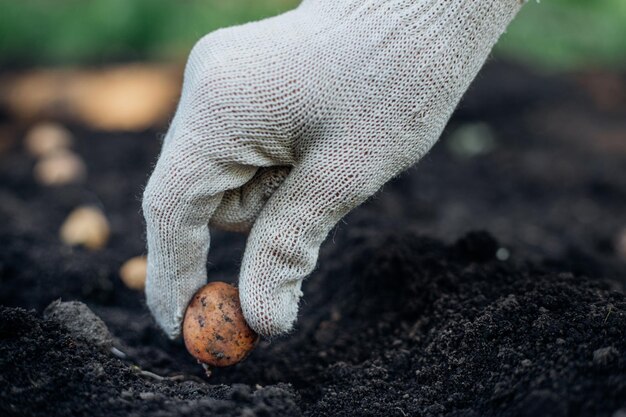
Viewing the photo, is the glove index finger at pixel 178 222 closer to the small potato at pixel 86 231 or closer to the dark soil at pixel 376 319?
the dark soil at pixel 376 319

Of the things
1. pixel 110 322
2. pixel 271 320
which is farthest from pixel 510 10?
pixel 110 322

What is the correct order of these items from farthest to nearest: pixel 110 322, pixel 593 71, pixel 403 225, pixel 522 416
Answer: pixel 593 71, pixel 403 225, pixel 110 322, pixel 522 416

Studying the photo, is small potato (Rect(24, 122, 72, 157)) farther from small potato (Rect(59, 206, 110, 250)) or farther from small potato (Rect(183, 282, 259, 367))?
small potato (Rect(183, 282, 259, 367))

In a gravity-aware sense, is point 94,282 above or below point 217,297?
below

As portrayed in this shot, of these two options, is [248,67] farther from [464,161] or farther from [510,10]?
[464,161]

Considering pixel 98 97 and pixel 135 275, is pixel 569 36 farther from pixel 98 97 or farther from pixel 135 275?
pixel 135 275

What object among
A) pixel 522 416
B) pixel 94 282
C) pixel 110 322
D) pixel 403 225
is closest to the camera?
pixel 522 416

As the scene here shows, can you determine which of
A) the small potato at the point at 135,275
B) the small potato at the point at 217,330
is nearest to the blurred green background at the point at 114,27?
the small potato at the point at 135,275

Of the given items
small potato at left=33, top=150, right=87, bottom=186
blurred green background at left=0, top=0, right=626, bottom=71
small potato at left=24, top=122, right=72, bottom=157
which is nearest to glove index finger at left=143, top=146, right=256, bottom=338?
small potato at left=33, top=150, right=87, bottom=186
